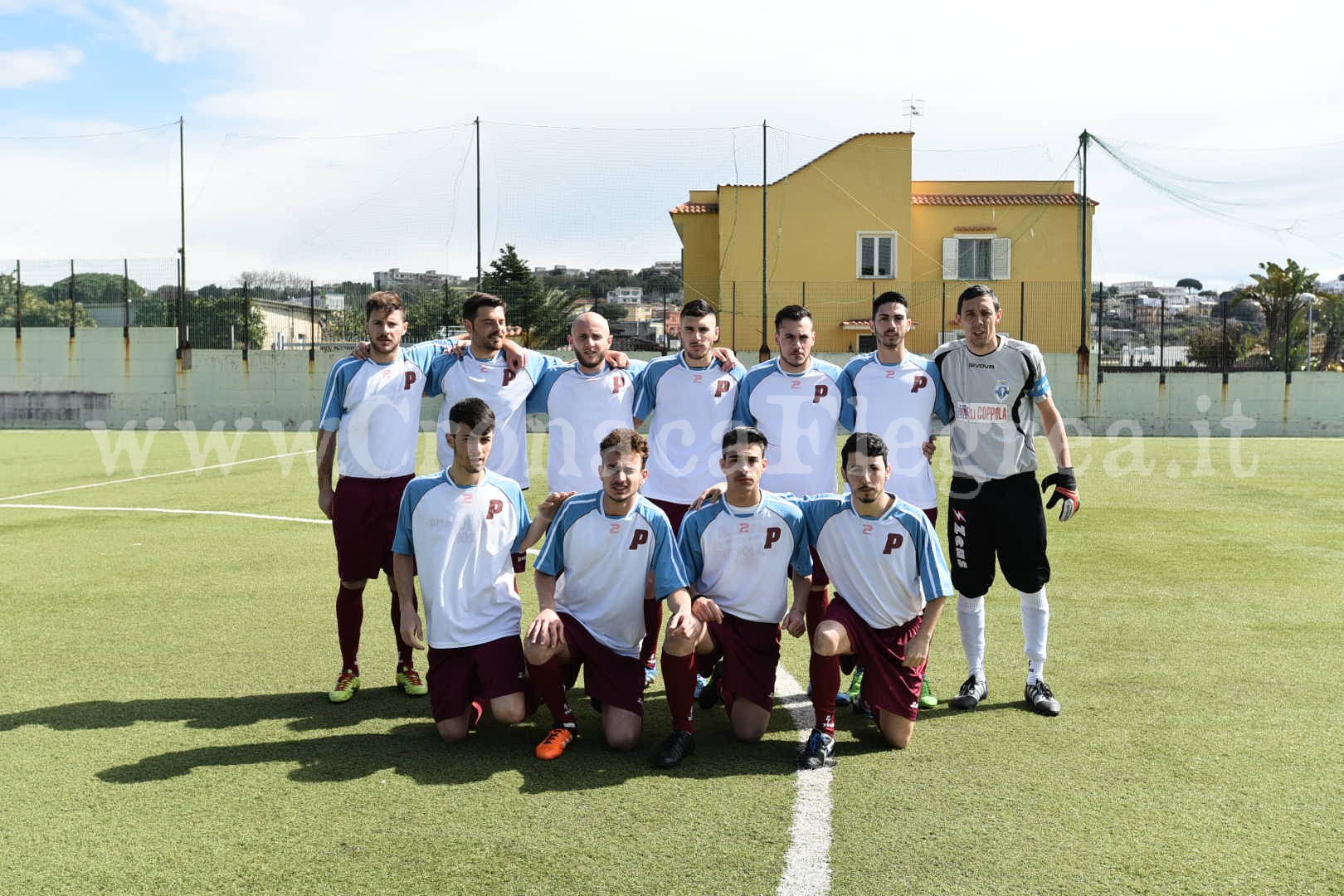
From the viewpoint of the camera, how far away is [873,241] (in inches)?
1086

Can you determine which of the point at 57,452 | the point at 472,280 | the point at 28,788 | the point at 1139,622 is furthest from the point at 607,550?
the point at 472,280

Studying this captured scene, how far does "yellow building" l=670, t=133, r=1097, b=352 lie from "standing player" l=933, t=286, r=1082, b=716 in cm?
1904

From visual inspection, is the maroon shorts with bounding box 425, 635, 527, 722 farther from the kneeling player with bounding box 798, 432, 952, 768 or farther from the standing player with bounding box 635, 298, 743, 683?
the kneeling player with bounding box 798, 432, 952, 768

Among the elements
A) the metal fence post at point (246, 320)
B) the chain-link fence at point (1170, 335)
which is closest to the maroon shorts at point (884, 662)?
the chain-link fence at point (1170, 335)

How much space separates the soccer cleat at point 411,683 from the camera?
4.93 metres

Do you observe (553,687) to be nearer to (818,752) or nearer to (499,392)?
(818,752)

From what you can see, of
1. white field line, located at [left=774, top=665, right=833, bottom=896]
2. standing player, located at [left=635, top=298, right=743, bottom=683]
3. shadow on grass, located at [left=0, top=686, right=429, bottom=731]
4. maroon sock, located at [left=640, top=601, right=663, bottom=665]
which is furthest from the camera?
standing player, located at [left=635, top=298, right=743, bottom=683]

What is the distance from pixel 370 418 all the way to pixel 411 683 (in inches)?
48.9

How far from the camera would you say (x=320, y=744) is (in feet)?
13.8

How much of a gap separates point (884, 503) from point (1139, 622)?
265cm

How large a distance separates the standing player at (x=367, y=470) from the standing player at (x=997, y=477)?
2.52 meters

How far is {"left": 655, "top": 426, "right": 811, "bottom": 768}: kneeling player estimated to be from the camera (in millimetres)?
4281

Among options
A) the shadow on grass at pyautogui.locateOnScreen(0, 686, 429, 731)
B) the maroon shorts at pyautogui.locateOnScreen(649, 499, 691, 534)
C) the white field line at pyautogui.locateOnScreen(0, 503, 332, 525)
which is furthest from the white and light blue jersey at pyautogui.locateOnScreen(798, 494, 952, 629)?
the white field line at pyautogui.locateOnScreen(0, 503, 332, 525)

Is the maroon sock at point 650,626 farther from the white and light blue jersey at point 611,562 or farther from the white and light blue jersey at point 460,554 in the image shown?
the white and light blue jersey at point 460,554
